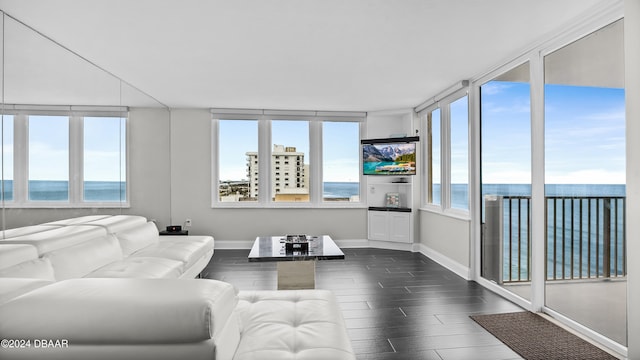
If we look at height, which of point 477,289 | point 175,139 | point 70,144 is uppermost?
point 175,139

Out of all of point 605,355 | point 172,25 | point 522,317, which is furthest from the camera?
point 522,317

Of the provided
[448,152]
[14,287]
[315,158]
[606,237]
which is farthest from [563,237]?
[315,158]

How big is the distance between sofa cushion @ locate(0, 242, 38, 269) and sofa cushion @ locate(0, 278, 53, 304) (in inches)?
24.8

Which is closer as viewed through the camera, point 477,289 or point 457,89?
point 477,289

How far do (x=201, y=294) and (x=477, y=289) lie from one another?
358 cm

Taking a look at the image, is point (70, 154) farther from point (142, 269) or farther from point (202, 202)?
point (202, 202)

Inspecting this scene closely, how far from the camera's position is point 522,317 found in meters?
3.00

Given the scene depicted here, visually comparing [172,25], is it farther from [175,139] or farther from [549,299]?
[549,299]

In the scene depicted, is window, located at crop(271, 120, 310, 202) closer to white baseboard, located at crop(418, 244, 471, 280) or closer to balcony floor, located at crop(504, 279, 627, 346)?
white baseboard, located at crop(418, 244, 471, 280)

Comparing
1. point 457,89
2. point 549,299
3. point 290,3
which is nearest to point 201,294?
point 290,3

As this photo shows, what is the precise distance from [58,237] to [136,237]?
3.05 feet

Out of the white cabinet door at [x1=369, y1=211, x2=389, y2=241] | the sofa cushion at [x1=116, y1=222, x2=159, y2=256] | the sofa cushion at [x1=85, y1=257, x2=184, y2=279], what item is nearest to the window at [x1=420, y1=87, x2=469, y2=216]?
the white cabinet door at [x1=369, y1=211, x2=389, y2=241]

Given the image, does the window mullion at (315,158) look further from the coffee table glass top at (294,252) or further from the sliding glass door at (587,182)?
the sliding glass door at (587,182)

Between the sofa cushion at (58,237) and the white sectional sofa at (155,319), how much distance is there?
14 centimetres
